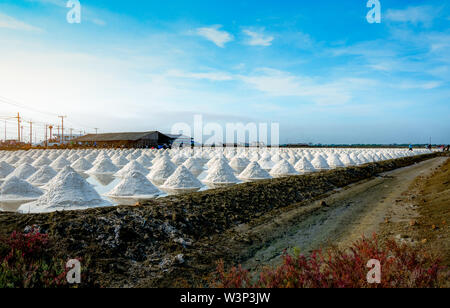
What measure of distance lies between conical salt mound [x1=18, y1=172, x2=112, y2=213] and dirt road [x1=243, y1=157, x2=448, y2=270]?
5.05 metres

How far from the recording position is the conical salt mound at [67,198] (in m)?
7.87

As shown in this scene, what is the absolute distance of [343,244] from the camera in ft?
18.5

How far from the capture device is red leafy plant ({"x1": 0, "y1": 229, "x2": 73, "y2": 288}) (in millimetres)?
3303

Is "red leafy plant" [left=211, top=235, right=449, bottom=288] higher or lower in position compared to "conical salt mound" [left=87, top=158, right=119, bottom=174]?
lower

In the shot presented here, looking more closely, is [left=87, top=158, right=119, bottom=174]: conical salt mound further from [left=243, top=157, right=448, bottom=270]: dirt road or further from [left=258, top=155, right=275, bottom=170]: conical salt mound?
[left=243, top=157, right=448, bottom=270]: dirt road

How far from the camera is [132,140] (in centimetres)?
4722

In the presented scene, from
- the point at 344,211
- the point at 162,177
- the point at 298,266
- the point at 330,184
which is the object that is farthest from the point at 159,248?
the point at 330,184

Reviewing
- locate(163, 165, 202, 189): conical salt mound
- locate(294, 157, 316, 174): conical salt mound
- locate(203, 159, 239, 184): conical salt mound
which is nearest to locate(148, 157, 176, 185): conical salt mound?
locate(163, 165, 202, 189): conical salt mound

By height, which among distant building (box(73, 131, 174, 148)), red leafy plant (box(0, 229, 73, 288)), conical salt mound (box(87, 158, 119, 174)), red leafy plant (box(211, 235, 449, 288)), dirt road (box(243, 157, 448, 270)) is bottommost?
dirt road (box(243, 157, 448, 270))

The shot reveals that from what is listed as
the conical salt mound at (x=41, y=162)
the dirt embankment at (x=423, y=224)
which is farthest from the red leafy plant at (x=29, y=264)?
the conical salt mound at (x=41, y=162)

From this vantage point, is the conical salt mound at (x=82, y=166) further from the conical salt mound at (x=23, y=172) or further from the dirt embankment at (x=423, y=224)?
the dirt embankment at (x=423, y=224)

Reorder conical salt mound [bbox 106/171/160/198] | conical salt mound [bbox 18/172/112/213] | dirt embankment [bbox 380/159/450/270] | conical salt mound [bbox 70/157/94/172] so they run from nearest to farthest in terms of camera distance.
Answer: dirt embankment [bbox 380/159/450/270] < conical salt mound [bbox 18/172/112/213] < conical salt mound [bbox 106/171/160/198] < conical salt mound [bbox 70/157/94/172]
